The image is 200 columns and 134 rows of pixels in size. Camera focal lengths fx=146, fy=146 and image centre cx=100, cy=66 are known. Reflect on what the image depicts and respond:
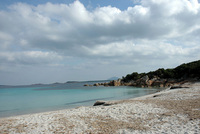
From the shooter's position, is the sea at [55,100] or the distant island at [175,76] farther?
the distant island at [175,76]

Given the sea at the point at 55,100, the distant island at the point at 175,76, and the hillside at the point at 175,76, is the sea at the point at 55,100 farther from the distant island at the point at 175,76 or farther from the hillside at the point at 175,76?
the hillside at the point at 175,76

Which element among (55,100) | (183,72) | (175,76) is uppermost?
(183,72)

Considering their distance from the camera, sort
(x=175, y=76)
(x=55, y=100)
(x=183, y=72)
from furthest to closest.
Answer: (x=175, y=76)
(x=183, y=72)
(x=55, y=100)

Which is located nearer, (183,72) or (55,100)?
(55,100)

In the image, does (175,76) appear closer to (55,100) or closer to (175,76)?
(175,76)

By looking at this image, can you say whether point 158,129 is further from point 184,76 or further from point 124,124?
point 184,76

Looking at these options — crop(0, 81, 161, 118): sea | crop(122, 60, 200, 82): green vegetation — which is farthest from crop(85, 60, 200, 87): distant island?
crop(0, 81, 161, 118): sea

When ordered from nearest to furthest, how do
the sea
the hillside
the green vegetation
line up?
the sea < the green vegetation < the hillside

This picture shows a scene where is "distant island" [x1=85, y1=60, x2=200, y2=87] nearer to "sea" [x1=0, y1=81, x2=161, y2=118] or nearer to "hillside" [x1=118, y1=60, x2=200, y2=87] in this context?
"hillside" [x1=118, y1=60, x2=200, y2=87]

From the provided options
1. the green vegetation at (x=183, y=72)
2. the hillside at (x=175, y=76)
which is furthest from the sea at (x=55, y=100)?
the green vegetation at (x=183, y=72)

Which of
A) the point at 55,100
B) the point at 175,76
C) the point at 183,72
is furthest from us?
the point at 175,76

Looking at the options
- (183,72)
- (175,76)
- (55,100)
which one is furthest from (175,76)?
(55,100)

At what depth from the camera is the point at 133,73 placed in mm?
79688

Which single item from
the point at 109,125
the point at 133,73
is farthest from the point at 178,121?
the point at 133,73
